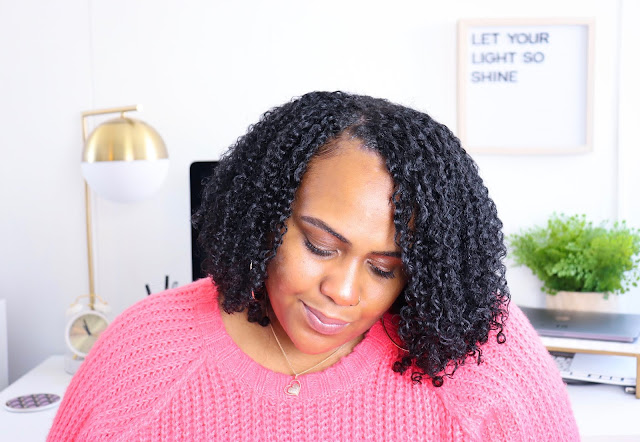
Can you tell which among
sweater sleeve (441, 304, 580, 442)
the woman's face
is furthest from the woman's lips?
sweater sleeve (441, 304, 580, 442)

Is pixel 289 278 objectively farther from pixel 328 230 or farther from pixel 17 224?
pixel 17 224

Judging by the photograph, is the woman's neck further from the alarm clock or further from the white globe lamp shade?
the alarm clock

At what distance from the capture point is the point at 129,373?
1139mm

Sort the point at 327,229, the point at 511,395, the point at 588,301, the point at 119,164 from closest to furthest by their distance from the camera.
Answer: the point at 327,229
the point at 511,395
the point at 119,164
the point at 588,301

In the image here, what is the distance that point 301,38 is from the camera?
7.00 feet

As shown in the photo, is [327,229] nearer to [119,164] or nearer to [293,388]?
[293,388]

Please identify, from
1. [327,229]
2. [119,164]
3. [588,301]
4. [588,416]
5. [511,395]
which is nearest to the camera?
[327,229]

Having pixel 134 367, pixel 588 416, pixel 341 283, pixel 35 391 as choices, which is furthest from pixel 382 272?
pixel 35 391

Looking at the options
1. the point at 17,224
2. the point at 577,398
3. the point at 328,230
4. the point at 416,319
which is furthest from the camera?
the point at 17,224

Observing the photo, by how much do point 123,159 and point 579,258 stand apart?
124cm

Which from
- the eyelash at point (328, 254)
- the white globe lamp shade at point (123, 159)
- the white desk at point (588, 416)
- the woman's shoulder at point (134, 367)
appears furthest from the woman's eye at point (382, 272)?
the white globe lamp shade at point (123, 159)

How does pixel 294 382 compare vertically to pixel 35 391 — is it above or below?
above

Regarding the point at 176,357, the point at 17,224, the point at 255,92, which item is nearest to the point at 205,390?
the point at 176,357

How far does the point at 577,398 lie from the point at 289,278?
1.11m
